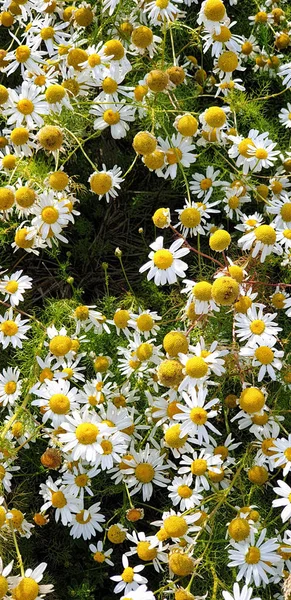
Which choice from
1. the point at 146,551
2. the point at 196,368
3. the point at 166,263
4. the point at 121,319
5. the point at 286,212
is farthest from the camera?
the point at 286,212

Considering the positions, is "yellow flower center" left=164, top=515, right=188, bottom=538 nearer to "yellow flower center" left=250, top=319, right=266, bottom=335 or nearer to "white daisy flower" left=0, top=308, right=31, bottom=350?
"yellow flower center" left=250, top=319, right=266, bottom=335

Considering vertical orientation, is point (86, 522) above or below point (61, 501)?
below

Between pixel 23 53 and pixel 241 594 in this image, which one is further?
pixel 23 53

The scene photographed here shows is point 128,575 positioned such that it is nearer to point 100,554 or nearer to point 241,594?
point 100,554

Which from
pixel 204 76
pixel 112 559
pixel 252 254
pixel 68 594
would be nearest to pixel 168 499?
pixel 112 559

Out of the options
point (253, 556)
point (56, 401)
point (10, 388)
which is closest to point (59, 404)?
point (56, 401)

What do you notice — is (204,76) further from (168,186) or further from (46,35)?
(46,35)
